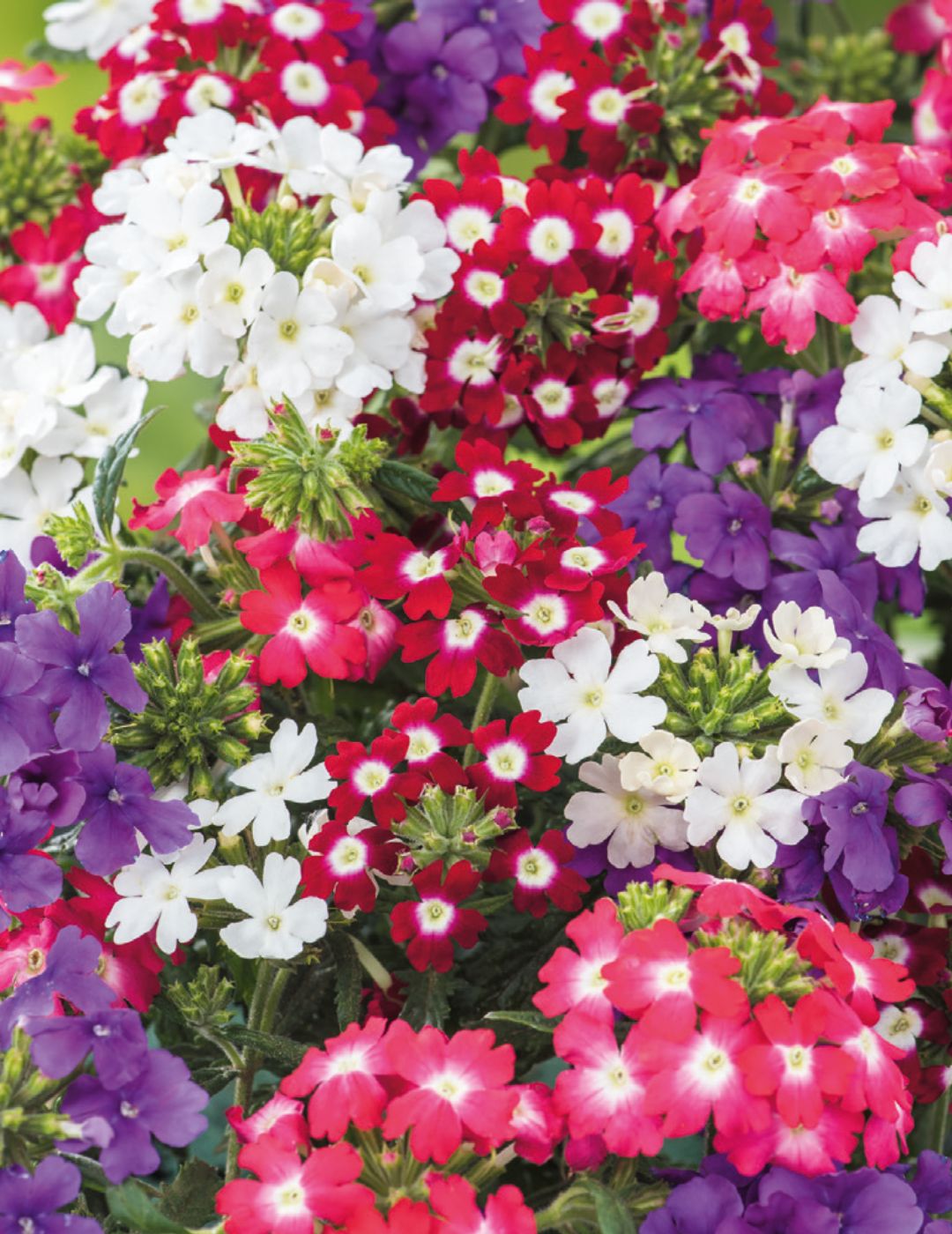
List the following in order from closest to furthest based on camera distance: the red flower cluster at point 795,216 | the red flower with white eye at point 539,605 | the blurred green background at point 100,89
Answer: the red flower with white eye at point 539,605
the red flower cluster at point 795,216
the blurred green background at point 100,89

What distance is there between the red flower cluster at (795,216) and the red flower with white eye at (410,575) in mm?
297

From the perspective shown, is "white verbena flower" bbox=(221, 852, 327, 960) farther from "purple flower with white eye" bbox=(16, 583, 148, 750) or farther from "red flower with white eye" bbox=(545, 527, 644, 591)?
"red flower with white eye" bbox=(545, 527, 644, 591)

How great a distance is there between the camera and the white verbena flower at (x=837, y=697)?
93 cm

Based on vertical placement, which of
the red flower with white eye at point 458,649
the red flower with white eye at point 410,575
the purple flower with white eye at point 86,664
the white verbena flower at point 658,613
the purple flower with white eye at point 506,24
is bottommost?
the red flower with white eye at point 458,649

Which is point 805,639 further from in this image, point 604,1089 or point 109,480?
point 109,480

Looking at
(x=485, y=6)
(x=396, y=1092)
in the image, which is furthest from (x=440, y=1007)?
(x=485, y=6)

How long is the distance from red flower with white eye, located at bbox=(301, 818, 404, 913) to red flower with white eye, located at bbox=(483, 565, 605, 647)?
6.0 inches

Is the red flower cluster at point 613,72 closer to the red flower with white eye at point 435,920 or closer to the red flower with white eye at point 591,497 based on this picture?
the red flower with white eye at point 591,497

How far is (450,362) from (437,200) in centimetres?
13

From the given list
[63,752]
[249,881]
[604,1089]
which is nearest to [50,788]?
[63,752]

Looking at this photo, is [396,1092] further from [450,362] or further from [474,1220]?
[450,362]

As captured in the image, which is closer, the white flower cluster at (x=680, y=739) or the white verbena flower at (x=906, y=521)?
the white flower cluster at (x=680, y=739)

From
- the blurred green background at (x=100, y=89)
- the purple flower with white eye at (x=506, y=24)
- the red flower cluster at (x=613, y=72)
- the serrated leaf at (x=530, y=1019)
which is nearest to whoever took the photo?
the serrated leaf at (x=530, y=1019)

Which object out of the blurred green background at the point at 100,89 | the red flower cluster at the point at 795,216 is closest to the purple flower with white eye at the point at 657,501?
the red flower cluster at the point at 795,216
